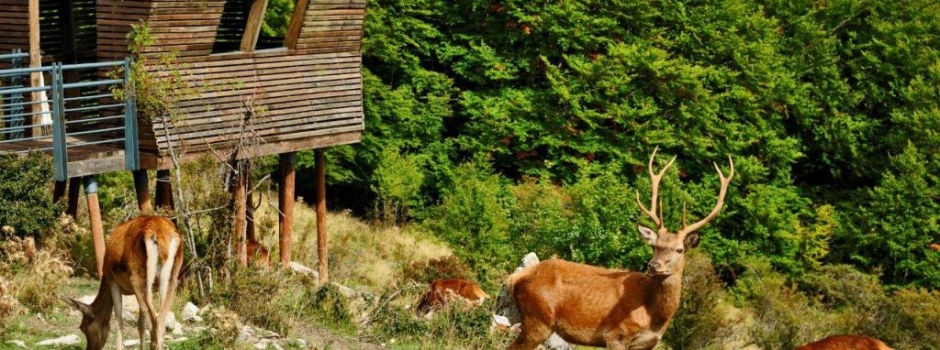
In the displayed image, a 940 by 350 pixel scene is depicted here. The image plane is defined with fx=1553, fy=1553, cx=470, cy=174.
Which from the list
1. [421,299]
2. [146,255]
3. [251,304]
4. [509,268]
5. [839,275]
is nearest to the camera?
[146,255]

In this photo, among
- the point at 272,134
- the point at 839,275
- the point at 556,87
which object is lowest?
the point at 839,275

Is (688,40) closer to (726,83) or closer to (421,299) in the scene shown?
(726,83)

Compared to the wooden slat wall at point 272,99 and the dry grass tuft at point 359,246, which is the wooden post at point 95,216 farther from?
the dry grass tuft at point 359,246

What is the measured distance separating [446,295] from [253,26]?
478 centimetres

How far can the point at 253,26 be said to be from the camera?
21875 millimetres

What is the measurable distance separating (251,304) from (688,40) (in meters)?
24.0

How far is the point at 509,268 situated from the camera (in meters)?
31.2

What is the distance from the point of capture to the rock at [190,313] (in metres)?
17.7

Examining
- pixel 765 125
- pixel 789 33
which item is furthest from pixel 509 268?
pixel 789 33

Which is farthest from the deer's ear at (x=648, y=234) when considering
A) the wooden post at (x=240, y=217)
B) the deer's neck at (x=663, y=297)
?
the wooden post at (x=240, y=217)

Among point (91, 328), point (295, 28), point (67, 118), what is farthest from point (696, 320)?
point (91, 328)

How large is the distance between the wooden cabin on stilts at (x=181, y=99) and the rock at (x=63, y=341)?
3.07 m

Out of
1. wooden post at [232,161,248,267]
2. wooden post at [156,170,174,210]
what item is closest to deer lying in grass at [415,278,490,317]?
wooden post at [232,161,248,267]

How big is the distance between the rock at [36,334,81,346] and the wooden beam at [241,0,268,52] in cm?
689
